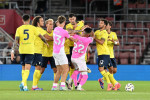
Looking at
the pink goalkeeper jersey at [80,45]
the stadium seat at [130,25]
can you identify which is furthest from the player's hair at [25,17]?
the stadium seat at [130,25]

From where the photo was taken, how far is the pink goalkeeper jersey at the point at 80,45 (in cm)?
1376

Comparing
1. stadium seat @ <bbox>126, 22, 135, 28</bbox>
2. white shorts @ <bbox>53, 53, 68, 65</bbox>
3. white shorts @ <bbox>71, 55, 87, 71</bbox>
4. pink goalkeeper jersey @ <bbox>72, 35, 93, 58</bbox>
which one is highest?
stadium seat @ <bbox>126, 22, 135, 28</bbox>

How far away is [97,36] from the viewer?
14.3m

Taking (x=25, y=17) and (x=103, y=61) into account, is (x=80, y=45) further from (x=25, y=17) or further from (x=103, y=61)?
(x=25, y=17)

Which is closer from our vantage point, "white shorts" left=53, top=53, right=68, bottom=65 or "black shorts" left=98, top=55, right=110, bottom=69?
"white shorts" left=53, top=53, right=68, bottom=65

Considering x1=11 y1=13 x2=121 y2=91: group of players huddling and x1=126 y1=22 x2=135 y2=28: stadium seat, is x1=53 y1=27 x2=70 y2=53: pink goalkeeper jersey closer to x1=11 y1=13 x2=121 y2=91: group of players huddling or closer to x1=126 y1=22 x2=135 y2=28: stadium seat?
x1=11 y1=13 x2=121 y2=91: group of players huddling

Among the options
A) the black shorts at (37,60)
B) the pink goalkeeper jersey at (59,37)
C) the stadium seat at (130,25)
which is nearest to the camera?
the pink goalkeeper jersey at (59,37)

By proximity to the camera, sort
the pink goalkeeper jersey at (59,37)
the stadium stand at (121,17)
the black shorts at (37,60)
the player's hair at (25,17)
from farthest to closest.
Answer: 1. the stadium stand at (121,17)
2. the black shorts at (37,60)
3. the player's hair at (25,17)
4. the pink goalkeeper jersey at (59,37)

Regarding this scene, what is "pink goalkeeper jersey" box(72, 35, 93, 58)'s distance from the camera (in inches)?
542

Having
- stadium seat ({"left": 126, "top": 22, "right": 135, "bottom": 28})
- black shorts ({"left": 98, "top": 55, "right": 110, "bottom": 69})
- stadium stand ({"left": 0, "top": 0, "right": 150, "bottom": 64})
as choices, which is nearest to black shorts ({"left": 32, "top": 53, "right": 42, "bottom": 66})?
black shorts ({"left": 98, "top": 55, "right": 110, "bottom": 69})

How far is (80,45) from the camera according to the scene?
13.8 metres

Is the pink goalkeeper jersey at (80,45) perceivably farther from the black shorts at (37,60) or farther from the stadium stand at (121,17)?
the stadium stand at (121,17)

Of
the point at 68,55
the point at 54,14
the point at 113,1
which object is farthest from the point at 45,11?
the point at 68,55

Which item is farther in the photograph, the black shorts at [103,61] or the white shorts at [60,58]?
the black shorts at [103,61]
